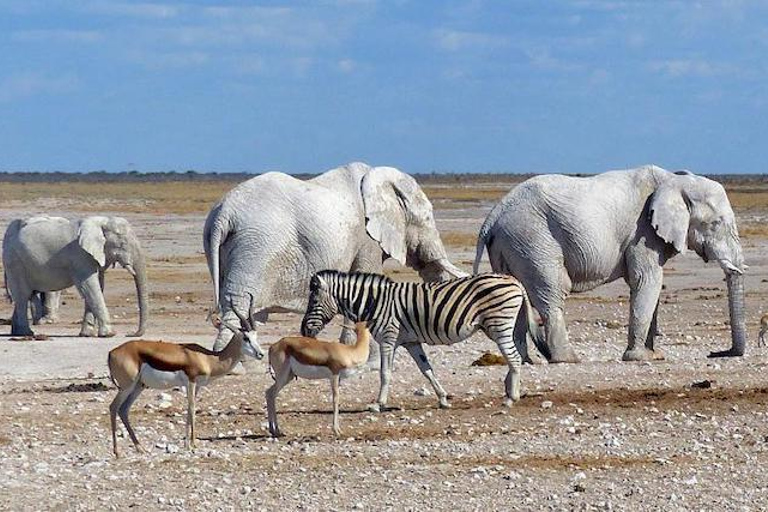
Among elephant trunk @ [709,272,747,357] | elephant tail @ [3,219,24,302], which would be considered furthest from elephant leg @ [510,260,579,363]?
elephant tail @ [3,219,24,302]

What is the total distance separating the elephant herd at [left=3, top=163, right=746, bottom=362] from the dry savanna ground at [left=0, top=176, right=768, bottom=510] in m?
0.81

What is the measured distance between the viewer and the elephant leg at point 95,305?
23.4 meters

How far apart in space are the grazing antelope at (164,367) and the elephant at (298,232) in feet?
12.9

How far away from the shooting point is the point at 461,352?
2058cm

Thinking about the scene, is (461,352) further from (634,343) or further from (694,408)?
(694,408)

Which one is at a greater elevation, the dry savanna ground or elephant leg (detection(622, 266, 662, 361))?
elephant leg (detection(622, 266, 662, 361))

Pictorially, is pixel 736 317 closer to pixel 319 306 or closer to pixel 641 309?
pixel 641 309

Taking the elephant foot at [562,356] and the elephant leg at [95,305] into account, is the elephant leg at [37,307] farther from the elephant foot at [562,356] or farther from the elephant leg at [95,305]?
the elephant foot at [562,356]

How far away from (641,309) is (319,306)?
196 inches

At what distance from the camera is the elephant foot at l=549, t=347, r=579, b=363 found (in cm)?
1867

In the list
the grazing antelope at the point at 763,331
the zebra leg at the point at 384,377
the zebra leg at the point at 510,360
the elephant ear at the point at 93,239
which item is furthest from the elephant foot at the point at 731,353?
the elephant ear at the point at 93,239

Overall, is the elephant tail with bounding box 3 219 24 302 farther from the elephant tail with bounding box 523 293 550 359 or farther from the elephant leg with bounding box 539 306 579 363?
the elephant leg with bounding box 539 306 579 363

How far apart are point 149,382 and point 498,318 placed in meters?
3.72

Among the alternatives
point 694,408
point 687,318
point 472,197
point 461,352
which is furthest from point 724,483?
point 472,197
